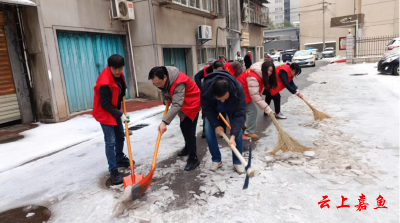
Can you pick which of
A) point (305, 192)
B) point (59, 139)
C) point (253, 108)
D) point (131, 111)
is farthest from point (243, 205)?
point (131, 111)

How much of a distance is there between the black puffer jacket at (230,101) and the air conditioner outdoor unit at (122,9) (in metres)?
6.56

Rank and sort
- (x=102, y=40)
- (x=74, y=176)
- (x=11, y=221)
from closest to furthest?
(x=11, y=221)
(x=74, y=176)
(x=102, y=40)

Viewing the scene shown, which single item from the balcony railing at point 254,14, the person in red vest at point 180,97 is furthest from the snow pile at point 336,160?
the balcony railing at point 254,14

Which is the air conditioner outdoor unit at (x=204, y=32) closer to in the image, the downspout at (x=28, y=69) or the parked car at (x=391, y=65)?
the downspout at (x=28, y=69)

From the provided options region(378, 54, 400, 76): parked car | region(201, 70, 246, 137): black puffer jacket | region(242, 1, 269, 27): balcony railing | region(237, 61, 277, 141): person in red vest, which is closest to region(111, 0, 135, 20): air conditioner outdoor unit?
region(237, 61, 277, 141): person in red vest

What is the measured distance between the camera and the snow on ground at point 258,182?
8.80 feet

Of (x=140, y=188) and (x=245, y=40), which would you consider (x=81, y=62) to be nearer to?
(x=140, y=188)

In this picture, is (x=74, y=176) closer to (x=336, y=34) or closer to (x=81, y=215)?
(x=81, y=215)

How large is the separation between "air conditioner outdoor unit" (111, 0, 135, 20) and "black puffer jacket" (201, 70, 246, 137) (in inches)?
258

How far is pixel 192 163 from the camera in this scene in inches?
152

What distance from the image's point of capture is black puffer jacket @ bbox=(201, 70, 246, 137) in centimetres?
310

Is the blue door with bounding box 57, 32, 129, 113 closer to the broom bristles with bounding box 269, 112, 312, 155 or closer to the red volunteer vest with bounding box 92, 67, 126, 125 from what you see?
the red volunteer vest with bounding box 92, 67, 126, 125

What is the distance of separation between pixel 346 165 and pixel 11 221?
404 centimetres

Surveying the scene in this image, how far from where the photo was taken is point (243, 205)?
9.23 feet
